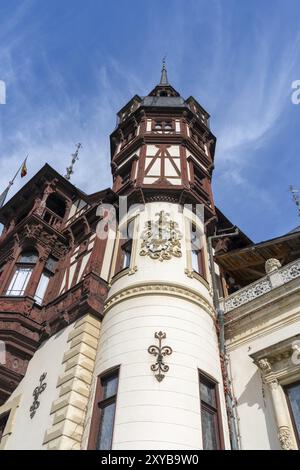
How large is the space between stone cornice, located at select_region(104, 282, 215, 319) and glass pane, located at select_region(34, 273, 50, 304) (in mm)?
3841

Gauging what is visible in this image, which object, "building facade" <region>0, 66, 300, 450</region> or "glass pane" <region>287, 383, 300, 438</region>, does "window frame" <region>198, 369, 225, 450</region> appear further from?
"glass pane" <region>287, 383, 300, 438</region>

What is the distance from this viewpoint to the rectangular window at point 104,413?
31.3 ft

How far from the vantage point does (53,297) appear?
15.4 meters

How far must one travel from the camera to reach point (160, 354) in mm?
10398

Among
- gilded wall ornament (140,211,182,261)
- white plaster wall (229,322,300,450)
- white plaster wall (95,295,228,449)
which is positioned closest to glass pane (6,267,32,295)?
white plaster wall (95,295,228,449)

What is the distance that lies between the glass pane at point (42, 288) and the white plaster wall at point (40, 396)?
2.34 meters

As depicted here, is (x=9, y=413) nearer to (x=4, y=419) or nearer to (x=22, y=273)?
(x=4, y=419)

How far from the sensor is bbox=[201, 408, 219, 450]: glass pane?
9.76m

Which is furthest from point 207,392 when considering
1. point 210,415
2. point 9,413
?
point 9,413

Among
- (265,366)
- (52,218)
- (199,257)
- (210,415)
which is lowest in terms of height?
(210,415)

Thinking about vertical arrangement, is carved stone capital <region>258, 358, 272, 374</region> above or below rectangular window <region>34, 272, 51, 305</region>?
below

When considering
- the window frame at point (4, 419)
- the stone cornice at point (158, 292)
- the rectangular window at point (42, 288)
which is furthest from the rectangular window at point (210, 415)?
the rectangular window at point (42, 288)

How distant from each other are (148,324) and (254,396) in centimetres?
357

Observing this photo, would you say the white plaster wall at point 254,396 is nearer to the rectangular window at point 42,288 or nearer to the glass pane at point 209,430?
the glass pane at point 209,430
